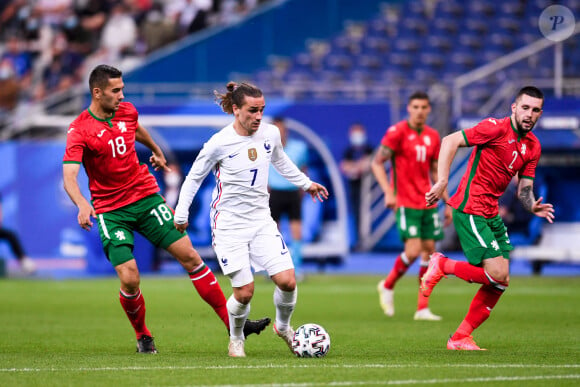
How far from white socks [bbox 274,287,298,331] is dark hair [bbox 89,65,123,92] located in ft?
7.80

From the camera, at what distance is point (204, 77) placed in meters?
27.0

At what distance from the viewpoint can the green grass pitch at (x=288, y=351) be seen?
7.36 meters

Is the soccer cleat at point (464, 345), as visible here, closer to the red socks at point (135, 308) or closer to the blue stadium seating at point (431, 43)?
the red socks at point (135, 308)

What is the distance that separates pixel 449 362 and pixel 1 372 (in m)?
3.44

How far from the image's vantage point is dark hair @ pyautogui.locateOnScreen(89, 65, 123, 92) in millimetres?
9164

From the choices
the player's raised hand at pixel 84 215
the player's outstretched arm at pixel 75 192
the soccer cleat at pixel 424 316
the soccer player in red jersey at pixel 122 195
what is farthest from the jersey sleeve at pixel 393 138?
the player's raised hand at pixel 84 215

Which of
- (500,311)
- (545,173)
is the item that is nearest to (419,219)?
(500,311)

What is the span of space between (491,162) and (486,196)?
31 cm

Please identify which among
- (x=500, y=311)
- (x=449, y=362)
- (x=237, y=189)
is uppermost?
(x=237, y=189)

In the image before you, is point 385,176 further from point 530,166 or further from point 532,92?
point 532,92

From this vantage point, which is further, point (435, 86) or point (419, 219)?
point (435, 86)

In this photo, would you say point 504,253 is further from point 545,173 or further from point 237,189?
point 545,173

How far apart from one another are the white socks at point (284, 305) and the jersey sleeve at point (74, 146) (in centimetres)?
209

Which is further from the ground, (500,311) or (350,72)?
(350,72)
